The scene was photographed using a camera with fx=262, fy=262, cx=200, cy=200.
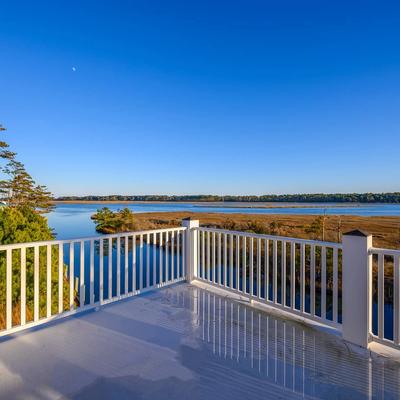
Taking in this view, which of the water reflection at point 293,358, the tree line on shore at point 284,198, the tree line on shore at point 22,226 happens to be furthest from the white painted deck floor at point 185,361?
the tree line on shore at point 284,198

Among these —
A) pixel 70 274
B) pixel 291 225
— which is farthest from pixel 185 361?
pixel 291 225

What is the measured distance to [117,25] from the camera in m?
7.25

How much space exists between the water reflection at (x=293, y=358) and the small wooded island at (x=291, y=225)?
15.9 feet

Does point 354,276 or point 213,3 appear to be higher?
point 213,3

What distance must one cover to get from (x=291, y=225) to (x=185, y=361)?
56.9 feet

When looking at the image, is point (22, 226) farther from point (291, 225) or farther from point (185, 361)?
point (291, 225)

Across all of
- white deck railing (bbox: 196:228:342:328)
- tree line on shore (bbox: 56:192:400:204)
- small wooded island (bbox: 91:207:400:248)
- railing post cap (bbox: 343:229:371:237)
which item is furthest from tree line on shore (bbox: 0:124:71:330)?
tree line on shore (bbox: 56:192:400:204)

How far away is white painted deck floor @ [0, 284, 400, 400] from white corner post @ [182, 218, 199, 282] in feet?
3.65

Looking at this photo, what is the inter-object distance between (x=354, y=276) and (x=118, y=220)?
23028 mm

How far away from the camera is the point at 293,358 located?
2.03 m

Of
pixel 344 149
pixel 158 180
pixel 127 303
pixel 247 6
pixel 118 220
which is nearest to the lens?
pixel 127 303

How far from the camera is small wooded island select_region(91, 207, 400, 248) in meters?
13.8

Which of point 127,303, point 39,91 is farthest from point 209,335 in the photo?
point 39,91

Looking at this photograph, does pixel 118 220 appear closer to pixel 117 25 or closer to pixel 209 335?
pixel 117 25
